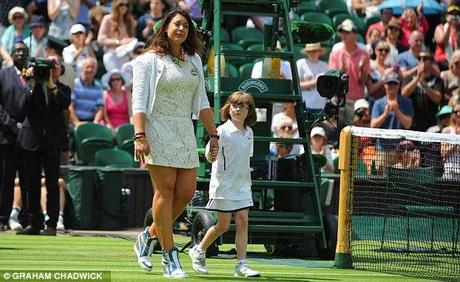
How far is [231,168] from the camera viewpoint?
12.5 metres

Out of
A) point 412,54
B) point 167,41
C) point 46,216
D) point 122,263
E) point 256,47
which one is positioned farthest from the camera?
point 412,54

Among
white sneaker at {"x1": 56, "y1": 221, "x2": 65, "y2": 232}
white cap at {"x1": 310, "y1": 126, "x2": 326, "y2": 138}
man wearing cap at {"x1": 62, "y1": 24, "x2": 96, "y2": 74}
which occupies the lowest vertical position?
white sneaker at {"x1": 56, "y1": 221, "x2": 65, "y2": 232}

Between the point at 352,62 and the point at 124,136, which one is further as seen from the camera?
the point at 352,62

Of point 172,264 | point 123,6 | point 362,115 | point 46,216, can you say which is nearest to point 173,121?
point 172,264

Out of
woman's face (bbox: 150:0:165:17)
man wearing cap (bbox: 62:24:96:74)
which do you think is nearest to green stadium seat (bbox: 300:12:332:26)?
woman's face (bbox: 150:0:165:17)

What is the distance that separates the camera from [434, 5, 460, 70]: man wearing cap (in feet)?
81.4

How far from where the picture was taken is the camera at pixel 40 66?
17.6m

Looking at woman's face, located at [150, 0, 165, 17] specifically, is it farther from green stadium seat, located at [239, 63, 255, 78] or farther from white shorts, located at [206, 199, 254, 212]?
white shorts, located at [206, 199, 254, 212]

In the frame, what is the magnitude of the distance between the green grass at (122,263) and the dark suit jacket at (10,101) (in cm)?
224

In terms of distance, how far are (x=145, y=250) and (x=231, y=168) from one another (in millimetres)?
1293

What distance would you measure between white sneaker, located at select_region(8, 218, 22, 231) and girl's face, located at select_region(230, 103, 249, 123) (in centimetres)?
697

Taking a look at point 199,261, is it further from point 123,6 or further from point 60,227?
point 123,6

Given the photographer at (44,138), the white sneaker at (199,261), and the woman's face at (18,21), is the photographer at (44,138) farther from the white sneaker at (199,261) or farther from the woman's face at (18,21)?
the white sneaker at (199,261)

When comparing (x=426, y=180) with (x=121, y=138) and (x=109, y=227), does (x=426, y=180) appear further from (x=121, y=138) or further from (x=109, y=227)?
(x=121, y=138)
